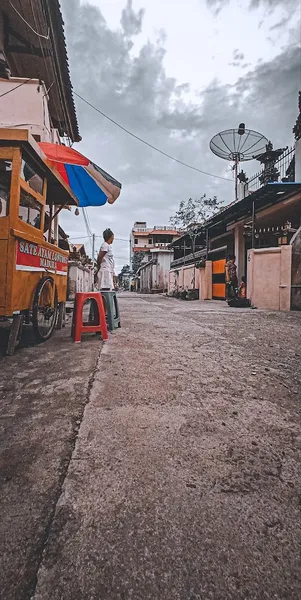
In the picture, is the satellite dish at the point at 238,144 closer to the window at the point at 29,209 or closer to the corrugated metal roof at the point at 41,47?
the corrugated metal roof at the point at 41,47

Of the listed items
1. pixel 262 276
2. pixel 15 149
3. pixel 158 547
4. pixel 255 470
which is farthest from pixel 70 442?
pixel 262 276

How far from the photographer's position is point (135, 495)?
1056mm

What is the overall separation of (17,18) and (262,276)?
877 centimetres

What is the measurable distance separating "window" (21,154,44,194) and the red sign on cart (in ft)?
2.39

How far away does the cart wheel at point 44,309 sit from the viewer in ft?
10.8

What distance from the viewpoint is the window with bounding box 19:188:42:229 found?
3059 millimetres

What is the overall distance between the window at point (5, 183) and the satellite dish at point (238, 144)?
39.1 feet

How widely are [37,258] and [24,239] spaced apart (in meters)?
0.45

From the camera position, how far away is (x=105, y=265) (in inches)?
182

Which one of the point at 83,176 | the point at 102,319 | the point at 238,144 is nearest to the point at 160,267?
the point at 238,144

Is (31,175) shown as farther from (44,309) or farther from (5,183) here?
(44,309)

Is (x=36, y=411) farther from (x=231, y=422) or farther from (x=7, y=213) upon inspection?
(x=7, y=213)

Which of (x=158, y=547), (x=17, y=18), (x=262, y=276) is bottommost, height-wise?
(x=158, y=547)

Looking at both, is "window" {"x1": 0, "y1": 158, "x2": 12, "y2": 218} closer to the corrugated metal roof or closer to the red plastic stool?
the red plastic stool
